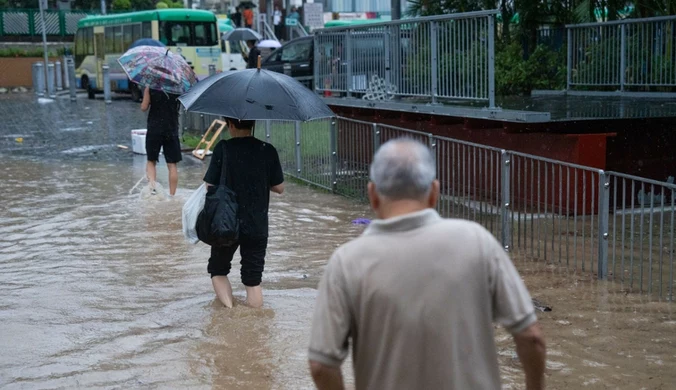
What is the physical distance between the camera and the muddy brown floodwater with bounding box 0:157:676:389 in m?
6.03

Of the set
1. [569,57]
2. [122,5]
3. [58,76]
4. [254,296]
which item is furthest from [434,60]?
[122,5]

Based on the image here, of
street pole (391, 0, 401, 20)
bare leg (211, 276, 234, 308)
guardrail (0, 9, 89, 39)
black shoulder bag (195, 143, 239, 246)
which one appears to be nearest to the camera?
black shoulder bag (195, 143, 239, 246)

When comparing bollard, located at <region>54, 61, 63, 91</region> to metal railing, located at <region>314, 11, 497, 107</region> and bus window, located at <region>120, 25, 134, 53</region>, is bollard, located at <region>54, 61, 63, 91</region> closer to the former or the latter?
bus window, located at <region>120, 25, 134, 53</region>

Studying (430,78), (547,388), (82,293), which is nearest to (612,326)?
(547,388)

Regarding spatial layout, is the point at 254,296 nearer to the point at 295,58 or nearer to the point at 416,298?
the point at 416,298

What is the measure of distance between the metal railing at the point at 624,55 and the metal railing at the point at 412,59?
354 centimetres

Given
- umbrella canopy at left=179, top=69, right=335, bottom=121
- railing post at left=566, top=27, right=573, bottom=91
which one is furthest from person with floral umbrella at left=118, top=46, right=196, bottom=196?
railing post at left=566, top=27, right=573, bottom=91

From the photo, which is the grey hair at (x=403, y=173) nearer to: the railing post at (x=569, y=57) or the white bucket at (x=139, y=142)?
the railing post at (x=569, y=57)

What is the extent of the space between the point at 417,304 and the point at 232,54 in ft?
120

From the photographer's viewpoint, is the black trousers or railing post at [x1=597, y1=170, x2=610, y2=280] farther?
railing post at [x1=597, y1=170, x2=610, y2=280]

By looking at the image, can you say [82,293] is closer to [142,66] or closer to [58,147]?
[142,66]

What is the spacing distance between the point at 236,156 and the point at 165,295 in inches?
63.6

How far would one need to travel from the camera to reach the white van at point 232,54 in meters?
38.3

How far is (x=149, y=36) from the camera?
33406 millimetres
